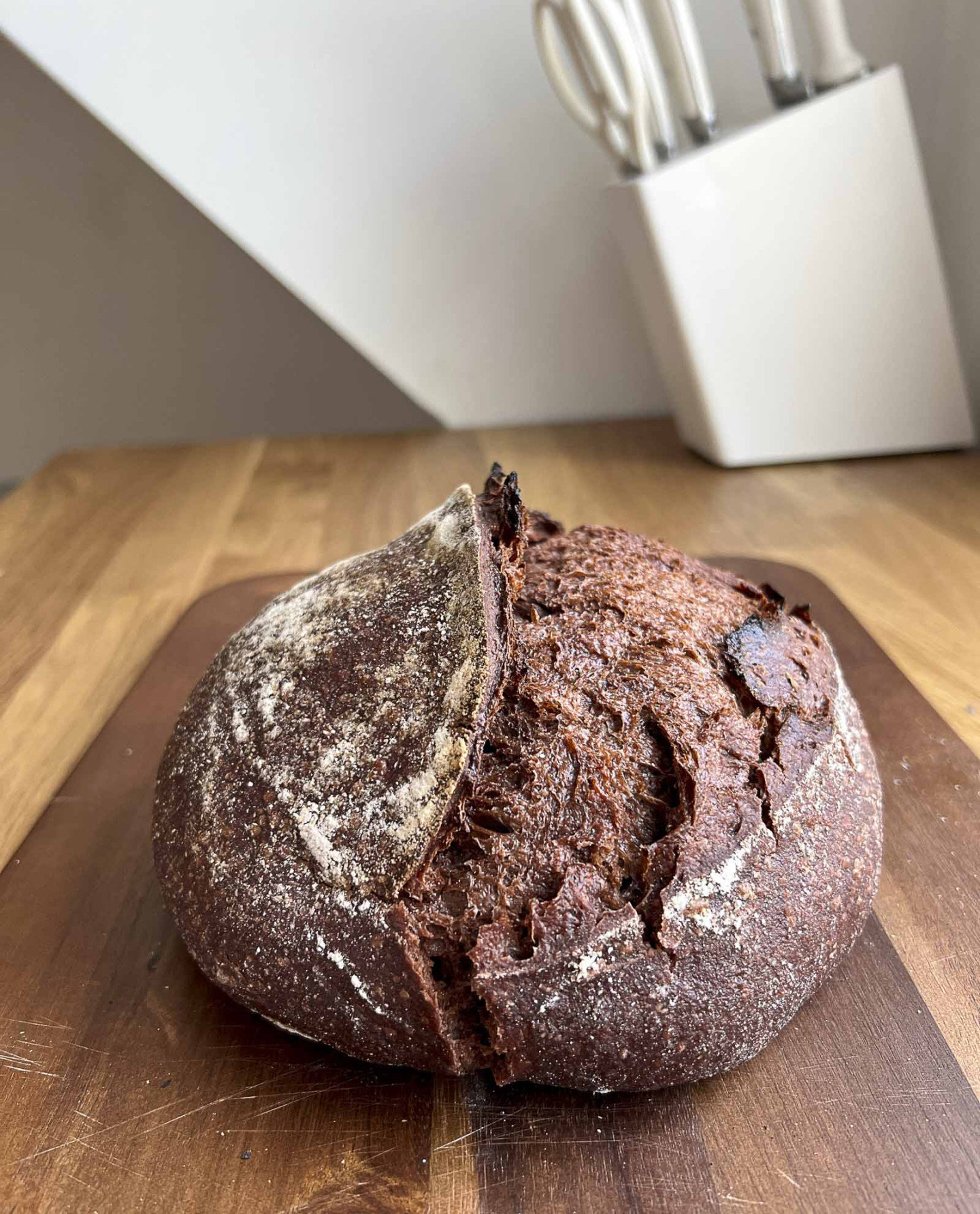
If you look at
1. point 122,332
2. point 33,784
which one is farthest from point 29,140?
point 33,784

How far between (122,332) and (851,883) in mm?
2305

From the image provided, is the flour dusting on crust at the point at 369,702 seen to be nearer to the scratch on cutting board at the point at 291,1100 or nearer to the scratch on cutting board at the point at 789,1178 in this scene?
the scratch on cutting board at the point at 291,1100

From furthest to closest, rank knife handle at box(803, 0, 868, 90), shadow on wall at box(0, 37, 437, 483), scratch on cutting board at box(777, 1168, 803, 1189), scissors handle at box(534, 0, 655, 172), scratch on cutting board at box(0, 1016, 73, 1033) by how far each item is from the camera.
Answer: shadow on wall at box(0, 37, 437, 483) → knife handle at box(803, 0, 868, 90) → scissors handle at box(534, 0, 655, 172) → scratch on cutting board at box(0, 1016, 73, 1033) → scratch on cutting board at box(777, 1168, 803, 1189)

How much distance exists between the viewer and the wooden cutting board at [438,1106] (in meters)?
0.63

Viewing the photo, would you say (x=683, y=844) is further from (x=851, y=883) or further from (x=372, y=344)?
(x=372, y=344)

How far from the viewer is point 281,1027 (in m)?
0.74

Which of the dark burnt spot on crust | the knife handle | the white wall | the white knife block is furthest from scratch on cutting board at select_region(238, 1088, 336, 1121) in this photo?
the knife handle

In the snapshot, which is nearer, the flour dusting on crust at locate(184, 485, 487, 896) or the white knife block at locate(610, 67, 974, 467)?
the flour dusting on crust at locate(184, 485, 487, 896)

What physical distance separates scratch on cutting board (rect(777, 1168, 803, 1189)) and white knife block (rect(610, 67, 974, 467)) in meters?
1.26

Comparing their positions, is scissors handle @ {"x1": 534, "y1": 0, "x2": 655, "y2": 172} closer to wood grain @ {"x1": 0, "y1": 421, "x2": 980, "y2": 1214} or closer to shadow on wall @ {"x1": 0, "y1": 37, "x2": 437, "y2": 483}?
wood grain @ {"x1": 0, "y1": 421, "x2": 980, "y2": 1214}

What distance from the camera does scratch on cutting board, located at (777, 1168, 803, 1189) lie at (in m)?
0.63

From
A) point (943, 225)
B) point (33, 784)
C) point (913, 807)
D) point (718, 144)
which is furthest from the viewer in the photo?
point (943, 225)

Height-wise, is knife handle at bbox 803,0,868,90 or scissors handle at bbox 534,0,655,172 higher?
scissors handle at bbox 534,0,655,172

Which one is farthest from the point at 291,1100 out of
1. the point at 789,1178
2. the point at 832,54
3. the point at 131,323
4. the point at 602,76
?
the point at 131,323
